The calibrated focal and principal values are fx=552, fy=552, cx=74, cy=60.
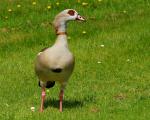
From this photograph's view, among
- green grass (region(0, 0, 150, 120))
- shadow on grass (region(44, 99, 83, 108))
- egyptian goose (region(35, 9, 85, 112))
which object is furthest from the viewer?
shadow on grass (region(44, 99, 83, 108))

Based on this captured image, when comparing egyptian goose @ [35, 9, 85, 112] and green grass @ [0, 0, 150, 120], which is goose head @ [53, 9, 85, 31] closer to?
egyptian goose @ [35, 9, 85, 112]

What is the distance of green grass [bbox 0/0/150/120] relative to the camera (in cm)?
1091

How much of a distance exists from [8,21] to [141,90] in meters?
8.12

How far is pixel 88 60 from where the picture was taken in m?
15.4

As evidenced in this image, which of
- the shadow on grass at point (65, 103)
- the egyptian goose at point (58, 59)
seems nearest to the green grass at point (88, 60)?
the shadow on grass at point (65, 103)

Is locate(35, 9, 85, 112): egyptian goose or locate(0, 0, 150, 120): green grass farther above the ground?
locate(35, 9, 85, 112): egyptian goose

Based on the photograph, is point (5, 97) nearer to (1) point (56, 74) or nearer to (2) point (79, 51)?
(1) point (56, 74)

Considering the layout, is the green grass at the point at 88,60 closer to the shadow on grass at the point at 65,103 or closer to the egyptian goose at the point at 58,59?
the shadow on grass at the point at 65,103

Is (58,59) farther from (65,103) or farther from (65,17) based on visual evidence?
(65,103)

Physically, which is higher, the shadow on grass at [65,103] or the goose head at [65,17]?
the goose head at [65,17]

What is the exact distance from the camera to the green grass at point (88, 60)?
10906 mm

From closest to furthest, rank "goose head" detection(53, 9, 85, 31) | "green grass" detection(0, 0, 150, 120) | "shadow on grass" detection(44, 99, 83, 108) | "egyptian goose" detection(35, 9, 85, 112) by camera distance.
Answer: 1. "egyptian goose" detection(35, 9, 85, 112)
2. "goose head" detection(53, 9, 85, 31)
3. "green grass" detection(0, 0, 150, 120)
4. "shadow on grass" detection(44, 99, 83, 108)

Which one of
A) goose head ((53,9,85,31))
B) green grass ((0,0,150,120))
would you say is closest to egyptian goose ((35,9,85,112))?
goose head ((53,9,85,31))

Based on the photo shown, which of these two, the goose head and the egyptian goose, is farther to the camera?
the goose head
